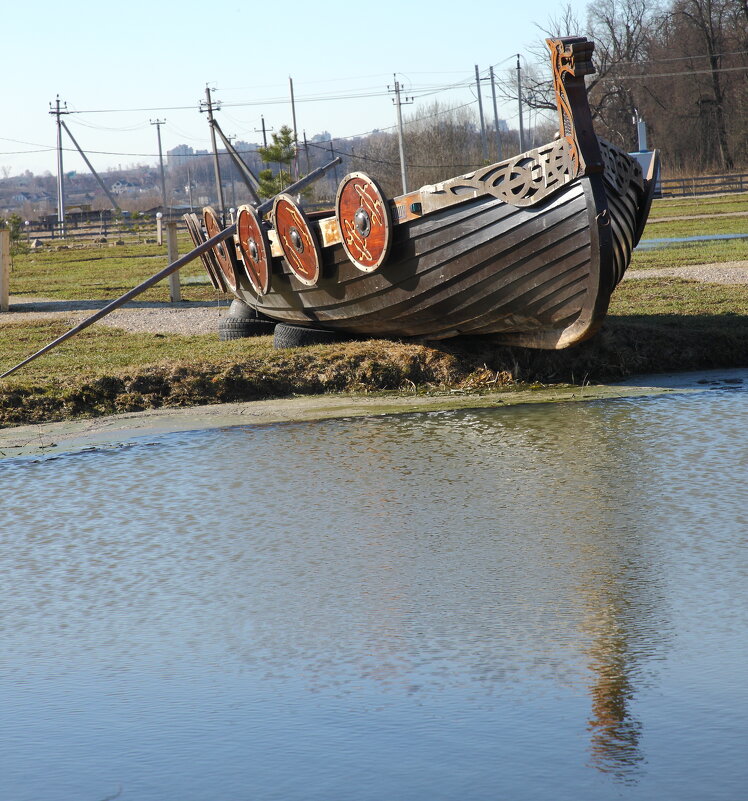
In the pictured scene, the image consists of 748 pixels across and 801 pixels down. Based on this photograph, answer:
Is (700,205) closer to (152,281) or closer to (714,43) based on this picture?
(714,43)

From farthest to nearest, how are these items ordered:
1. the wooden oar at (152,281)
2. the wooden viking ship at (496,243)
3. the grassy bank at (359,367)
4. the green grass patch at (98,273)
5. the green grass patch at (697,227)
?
the green grass patch at (697,227) < the green grass patch at (98,273) < the wooden oar at (152,281) < the grassy bank at (359,367) < the wooden viking ship at (496,243)

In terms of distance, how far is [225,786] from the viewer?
10.0 feet

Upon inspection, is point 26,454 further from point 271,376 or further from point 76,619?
point 76,619

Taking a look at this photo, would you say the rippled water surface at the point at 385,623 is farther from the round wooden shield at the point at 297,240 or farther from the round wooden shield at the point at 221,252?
the round wooden shield at the point at 221,252

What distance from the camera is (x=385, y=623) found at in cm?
414

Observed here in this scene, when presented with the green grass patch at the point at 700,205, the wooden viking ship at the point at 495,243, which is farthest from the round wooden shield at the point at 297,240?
the green grass patch at the point at 700,205

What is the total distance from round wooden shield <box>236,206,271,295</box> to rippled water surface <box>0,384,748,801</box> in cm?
356

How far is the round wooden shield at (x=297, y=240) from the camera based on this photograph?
9438 mm

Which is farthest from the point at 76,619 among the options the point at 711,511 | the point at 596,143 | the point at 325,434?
the point at 596,143

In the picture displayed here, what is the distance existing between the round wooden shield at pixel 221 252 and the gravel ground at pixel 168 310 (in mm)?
1153

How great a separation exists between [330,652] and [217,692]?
0.45m

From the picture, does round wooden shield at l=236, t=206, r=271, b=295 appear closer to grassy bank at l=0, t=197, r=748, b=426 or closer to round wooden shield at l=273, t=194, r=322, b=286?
round wooden shield at l=273, t=194, r=322, b=286

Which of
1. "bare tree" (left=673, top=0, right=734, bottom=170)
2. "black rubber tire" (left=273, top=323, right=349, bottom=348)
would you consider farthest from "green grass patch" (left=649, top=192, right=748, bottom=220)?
"black rubber tire" (left=273, top=323, right=349, bottom=348)

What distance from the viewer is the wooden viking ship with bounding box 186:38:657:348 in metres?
7.71
